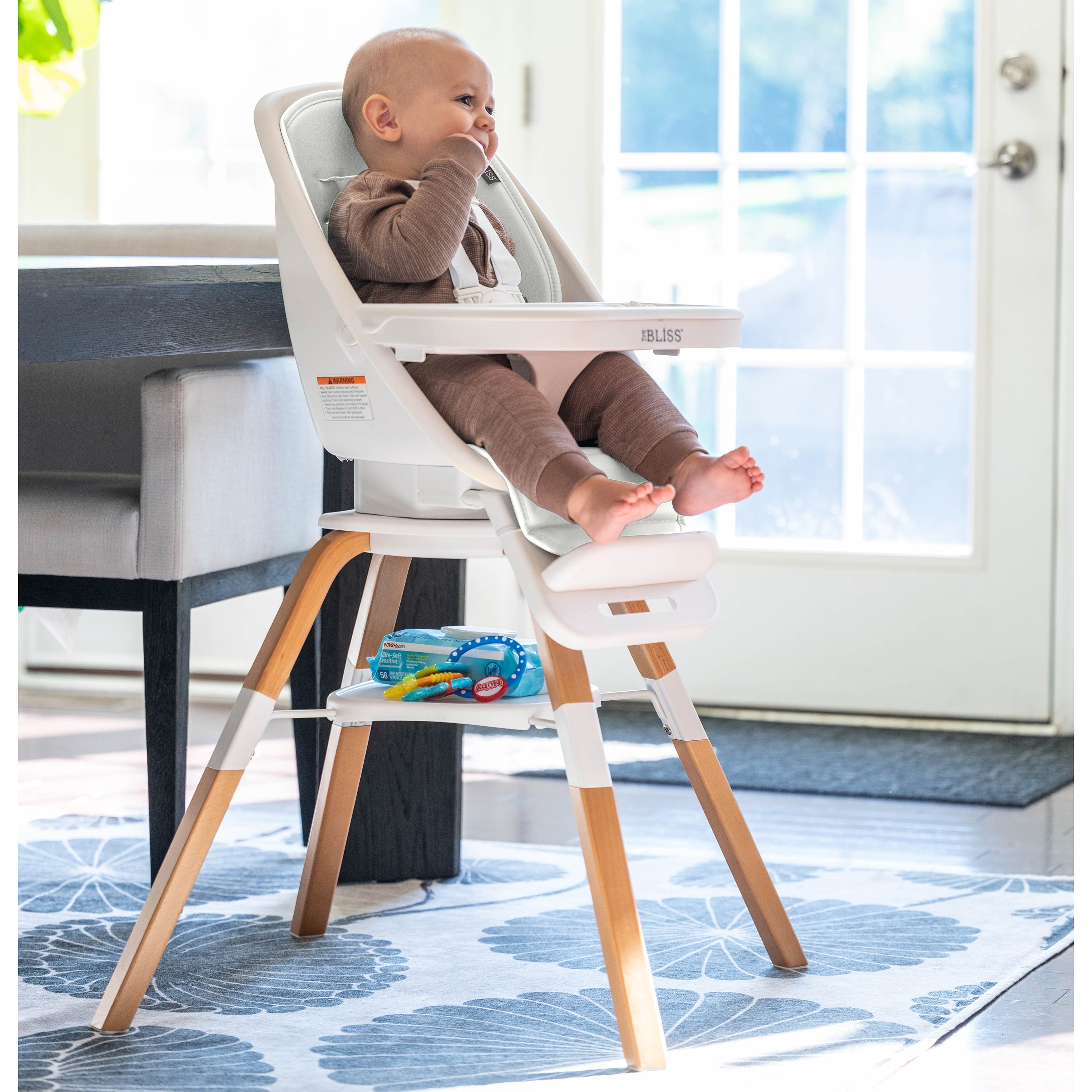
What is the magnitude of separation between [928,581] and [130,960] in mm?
1750

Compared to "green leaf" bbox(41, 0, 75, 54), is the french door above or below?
below

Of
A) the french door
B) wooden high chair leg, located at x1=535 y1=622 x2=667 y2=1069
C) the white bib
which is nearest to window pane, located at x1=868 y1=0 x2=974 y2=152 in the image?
the french door

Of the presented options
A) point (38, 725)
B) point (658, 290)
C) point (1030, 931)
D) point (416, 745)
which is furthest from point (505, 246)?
point (38, 725)

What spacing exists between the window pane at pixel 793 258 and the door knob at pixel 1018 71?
0.31 metres

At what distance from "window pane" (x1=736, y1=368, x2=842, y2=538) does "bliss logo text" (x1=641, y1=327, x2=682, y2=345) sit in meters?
Answer: 1.51

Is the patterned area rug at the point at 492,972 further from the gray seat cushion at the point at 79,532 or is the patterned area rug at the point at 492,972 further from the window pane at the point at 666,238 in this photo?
the window pane at the point at 666,238

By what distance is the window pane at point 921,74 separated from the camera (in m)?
2.72

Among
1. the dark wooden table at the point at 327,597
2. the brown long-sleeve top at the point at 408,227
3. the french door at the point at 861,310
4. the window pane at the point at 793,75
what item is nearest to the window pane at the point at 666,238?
the french door at the point at 861,310

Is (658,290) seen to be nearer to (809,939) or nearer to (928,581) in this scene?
(928,581)

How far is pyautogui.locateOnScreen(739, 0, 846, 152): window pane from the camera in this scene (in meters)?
2.78

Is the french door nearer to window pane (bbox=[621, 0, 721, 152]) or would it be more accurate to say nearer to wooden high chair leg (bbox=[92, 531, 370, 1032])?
window pane (bbox=[621, 0, 721, 152])

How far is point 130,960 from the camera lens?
54.4 inches

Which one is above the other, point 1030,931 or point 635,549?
point 635,549

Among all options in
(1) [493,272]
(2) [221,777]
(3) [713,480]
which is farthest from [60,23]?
(3) [713,480]
